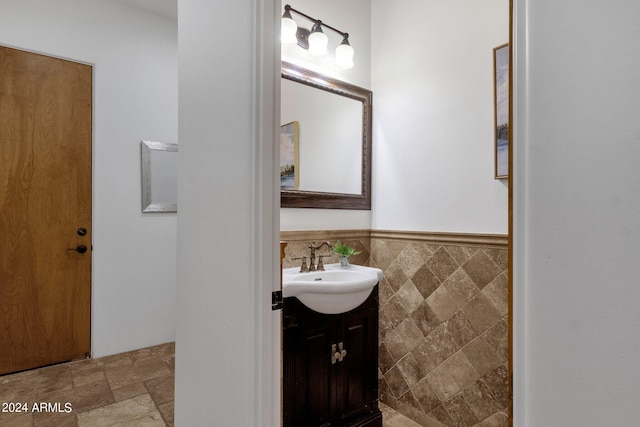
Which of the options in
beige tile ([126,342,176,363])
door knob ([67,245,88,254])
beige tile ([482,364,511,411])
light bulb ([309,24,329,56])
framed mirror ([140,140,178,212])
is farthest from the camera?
framed mirror ([140,140,178,212])

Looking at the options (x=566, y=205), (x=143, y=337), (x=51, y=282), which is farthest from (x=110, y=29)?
(x=566, y=205)

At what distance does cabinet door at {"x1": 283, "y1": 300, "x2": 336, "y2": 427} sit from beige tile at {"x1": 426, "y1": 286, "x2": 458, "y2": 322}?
0.66 m

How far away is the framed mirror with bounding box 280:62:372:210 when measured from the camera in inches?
81.9

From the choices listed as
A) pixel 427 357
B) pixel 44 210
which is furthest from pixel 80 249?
pixel 427 357

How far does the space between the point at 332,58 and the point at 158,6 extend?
5.71 ft

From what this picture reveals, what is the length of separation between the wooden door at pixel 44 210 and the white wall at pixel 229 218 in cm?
176

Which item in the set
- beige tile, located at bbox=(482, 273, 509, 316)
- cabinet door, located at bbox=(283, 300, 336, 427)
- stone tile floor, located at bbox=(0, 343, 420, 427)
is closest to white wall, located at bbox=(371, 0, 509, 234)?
beige tile, located at bbox=(482, 273, 509, 316)

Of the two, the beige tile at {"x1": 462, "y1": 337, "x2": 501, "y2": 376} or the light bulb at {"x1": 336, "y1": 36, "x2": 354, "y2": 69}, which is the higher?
the light bulb at {"x1": 336, "y1": 36, "x2": 354, "y2": 69}

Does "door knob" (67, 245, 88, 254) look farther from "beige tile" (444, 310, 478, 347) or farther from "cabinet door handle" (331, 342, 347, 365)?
"beige tile" (444, 310, 478, 347)

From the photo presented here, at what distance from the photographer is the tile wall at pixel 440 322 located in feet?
5.80

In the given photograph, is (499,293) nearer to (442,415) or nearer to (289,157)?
(442,415)

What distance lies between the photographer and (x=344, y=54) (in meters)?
2.20

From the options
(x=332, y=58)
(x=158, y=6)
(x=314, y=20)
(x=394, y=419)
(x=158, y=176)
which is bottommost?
(x=394, y=419)

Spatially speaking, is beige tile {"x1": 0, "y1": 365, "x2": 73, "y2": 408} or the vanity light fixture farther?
beige tile {"x1": 0, "y1": 365, "x2": 73, "y2": 408}
